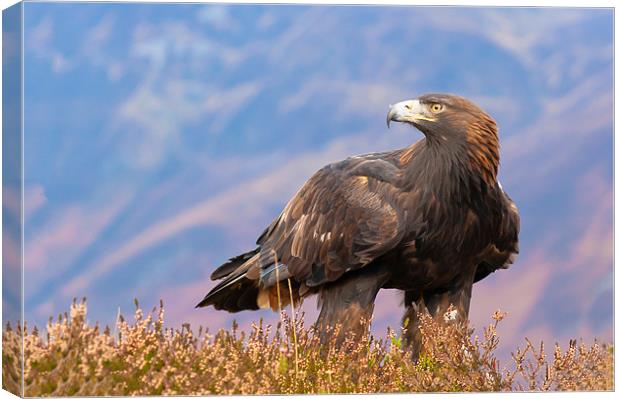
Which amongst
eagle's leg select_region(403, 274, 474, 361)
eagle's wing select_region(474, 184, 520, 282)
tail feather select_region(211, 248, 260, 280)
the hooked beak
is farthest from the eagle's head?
tail feather select_region(211, 248, 260, 280)

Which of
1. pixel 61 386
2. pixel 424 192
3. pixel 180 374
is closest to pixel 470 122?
pixel 424 192

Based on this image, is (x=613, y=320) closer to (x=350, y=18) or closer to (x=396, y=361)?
(x=396, y=361)

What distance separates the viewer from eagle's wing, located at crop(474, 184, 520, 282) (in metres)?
12.5

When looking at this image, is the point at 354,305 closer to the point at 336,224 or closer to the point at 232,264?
the point at 336,224

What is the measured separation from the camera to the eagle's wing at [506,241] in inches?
Answer: 492

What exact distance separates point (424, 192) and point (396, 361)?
4.56 feet

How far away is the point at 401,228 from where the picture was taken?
12.1 metres

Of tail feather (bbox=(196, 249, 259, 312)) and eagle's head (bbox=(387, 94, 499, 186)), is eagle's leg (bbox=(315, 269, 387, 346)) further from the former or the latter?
eagle's head (bbox=(387, 94, 499, 186))

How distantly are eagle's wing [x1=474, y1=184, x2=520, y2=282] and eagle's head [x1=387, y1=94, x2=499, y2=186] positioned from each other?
48 cm

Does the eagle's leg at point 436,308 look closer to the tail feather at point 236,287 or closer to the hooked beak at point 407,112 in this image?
the tail feather at point 236,287

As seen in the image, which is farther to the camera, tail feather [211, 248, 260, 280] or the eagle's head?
tail feather [211, 248, 260, 280]

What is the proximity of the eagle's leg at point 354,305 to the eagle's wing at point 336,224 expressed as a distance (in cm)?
15

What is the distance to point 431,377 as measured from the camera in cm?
1218

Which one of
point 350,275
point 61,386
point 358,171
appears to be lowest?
point 61,386
